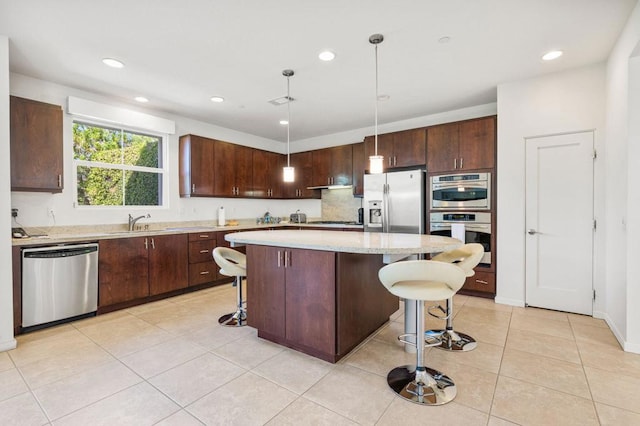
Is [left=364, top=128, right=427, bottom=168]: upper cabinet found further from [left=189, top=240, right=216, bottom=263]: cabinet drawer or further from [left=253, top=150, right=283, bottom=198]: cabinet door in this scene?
[left=189, top=240, right=216, bottom=263]: cabinet drawer

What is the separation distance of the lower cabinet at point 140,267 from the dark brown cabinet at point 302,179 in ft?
8.35

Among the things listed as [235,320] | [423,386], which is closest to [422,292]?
[423,386]

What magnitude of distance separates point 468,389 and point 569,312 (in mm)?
2296

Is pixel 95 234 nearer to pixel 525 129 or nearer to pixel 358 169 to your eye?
pixel 358 169

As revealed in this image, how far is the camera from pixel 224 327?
118 inches

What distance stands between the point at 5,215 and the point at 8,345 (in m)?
1.12

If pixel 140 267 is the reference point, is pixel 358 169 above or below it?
above

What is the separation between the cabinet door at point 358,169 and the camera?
5258mm

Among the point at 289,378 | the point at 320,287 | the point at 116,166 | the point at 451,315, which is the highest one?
the point at 116,166

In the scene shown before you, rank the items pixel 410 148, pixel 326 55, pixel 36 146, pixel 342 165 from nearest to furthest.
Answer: pixel 326 55
pixel 36 146
pixel 410 148
pixel 342 165

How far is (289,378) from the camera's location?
209 cm

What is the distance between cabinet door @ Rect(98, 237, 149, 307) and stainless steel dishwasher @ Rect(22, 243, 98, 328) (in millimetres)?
79

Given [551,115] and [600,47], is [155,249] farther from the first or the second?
[600,47]

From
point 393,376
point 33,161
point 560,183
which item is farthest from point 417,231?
point 33,161
